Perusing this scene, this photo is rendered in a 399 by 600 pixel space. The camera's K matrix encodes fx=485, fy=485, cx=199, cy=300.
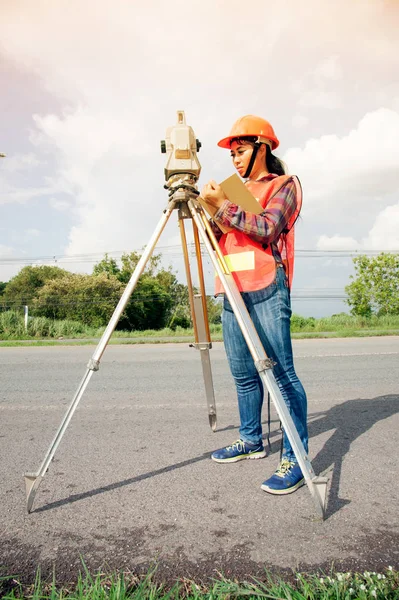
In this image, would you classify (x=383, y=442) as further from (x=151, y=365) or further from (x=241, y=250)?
(x=151, y=365)

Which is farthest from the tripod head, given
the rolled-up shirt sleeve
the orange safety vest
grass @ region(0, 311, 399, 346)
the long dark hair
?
grass @ region(0, 311, 399, 346)

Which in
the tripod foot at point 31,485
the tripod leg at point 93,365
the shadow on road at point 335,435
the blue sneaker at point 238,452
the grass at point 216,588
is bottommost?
the grass at point 216,588

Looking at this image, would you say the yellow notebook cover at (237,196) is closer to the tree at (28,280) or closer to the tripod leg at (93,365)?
the tripod leg at (93,365)

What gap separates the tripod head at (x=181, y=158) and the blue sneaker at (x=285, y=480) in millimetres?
1546

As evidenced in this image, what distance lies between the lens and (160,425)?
3842mm

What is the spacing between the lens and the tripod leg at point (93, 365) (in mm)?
2256

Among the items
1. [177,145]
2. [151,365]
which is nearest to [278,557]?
[177,145]

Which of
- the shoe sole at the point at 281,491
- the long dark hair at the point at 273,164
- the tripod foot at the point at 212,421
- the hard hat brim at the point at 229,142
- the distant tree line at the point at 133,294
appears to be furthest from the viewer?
the distant tree line at the point at 133,294

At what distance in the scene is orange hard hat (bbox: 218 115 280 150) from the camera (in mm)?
2691

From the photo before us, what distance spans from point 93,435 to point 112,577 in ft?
6.43

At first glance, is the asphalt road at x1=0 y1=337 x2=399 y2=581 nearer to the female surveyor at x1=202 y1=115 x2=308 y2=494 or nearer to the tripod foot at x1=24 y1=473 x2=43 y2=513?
the tripod foot at x1=24 y1=473 x2=43 y2=513

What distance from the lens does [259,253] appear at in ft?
→ 8.62

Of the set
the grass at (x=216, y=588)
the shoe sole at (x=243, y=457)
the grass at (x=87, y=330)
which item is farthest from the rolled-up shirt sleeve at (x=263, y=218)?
the grass at (x=87, y=330)

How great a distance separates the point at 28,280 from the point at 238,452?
37965 millimetres
